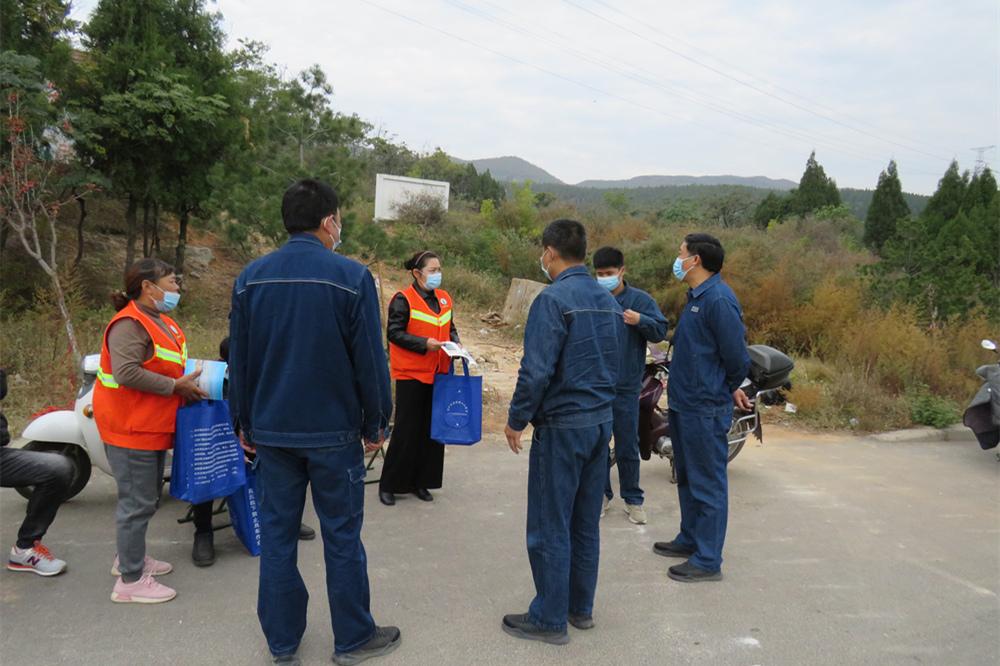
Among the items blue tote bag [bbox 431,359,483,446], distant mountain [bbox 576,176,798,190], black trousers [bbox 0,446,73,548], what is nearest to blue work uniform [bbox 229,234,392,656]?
black trousers [bbox 0,446,73,548]

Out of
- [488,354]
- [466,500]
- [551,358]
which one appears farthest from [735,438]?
[488,354]

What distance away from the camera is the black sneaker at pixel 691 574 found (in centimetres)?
382

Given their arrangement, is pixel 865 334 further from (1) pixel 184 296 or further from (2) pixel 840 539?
(1) pixel 184 296

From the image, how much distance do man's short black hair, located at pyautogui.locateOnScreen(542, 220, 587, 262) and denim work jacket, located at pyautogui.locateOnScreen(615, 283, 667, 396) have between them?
4.28 feet

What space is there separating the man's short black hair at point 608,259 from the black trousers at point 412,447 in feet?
4.87

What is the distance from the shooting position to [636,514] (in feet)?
15.2

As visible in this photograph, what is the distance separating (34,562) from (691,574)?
140 inches

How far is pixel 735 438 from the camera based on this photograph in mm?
5680

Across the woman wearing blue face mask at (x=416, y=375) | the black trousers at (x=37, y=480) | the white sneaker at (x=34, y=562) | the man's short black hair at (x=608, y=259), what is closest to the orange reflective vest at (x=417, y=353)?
the woman wearing blue face mask at (x=416, y=375)

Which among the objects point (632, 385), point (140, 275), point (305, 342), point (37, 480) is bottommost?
point (37, 480)

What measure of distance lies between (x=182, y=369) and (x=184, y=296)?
881cm

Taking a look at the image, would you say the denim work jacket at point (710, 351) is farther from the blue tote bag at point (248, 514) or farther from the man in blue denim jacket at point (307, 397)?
the blue tote bag at point (248, 514)

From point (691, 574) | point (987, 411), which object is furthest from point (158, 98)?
point (987, 411)

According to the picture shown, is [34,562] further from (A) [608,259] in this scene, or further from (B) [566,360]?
(A) [608,259]
